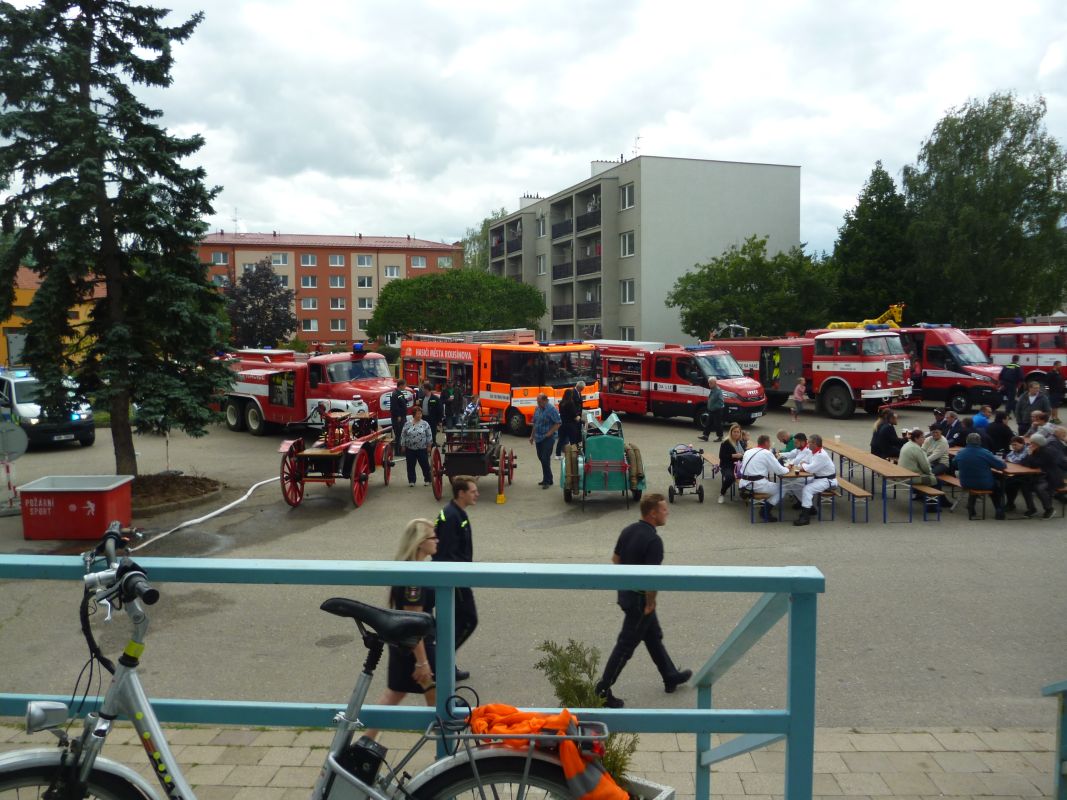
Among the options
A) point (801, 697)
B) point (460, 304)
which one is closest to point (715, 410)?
point (801, 697)

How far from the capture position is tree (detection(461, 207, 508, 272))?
82.1m

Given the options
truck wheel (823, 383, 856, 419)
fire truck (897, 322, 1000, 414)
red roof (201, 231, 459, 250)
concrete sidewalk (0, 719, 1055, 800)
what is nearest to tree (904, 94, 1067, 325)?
fire truck (897, 322, 1000, 414)

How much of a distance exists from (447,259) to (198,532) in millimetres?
87870

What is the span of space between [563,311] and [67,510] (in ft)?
163

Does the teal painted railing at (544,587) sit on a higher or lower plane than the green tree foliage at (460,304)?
lower

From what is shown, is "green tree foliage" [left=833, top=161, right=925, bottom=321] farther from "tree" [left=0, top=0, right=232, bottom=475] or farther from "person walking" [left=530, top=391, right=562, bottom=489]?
"tree" [left=0, top=0, right=232, bottom=475]

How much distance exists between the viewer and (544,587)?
91.4 inches

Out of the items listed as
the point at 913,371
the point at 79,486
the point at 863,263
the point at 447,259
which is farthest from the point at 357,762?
the point at 447,259

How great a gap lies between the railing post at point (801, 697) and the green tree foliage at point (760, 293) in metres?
39.6

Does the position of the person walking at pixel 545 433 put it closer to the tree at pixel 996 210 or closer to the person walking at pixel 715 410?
the person walking at pixel 715 410

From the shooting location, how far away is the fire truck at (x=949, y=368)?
88.8 feet

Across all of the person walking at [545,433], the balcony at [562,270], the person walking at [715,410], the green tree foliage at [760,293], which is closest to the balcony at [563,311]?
the balcony at [562,270]

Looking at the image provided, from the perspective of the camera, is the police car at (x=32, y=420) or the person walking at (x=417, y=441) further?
the police car at (x=32, y=420)

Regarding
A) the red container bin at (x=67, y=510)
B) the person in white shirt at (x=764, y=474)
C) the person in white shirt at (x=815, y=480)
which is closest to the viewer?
the red container bin at (x=67, y=510)
